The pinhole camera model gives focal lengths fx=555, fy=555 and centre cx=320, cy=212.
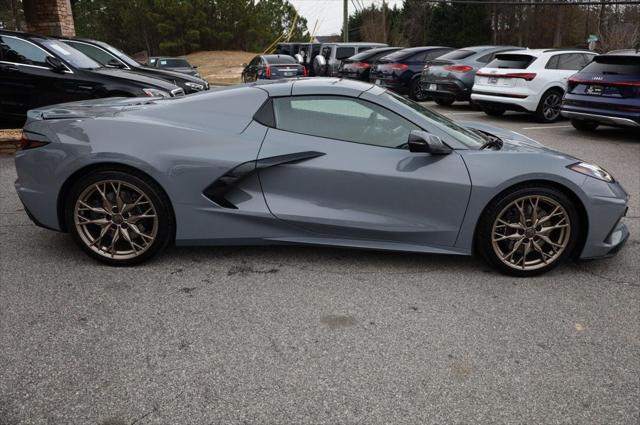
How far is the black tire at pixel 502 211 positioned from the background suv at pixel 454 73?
10083 mm

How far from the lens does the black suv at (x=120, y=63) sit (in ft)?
31.7

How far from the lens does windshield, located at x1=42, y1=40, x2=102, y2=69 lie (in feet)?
27.5

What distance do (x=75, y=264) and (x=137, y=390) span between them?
176 centimetres

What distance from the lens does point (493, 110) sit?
1245 cm

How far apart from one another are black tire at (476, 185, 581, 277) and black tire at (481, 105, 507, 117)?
8.70m

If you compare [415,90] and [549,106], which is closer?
[549,106]

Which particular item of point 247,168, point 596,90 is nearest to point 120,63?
point 247,168

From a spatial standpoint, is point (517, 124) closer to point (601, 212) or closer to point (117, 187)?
point (601, 212)

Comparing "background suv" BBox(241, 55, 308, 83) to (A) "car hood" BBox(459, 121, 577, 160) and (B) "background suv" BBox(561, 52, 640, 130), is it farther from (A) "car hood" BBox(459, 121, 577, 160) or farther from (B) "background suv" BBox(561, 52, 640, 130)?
(A) "car hood" BBox(459, 121, 577, 160)

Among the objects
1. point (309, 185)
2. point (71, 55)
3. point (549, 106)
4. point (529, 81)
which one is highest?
point (71, 55)

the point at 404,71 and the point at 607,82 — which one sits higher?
the point at 404,71

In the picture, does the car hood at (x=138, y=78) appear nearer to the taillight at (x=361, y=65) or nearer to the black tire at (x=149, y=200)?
the black tire at (x=149, y=200)

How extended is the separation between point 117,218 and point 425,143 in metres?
2.17

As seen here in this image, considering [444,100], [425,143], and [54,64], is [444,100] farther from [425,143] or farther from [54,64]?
[425,143]
